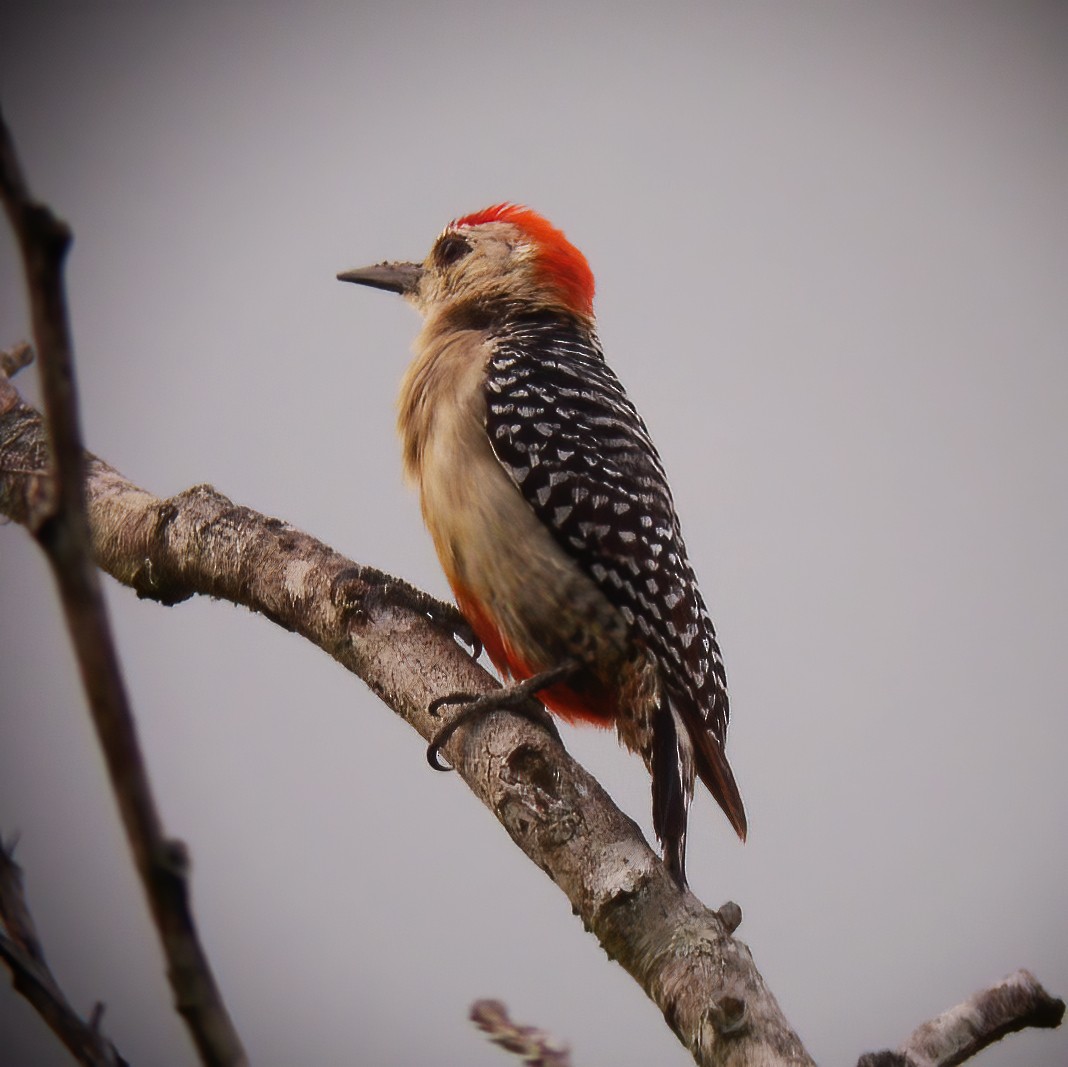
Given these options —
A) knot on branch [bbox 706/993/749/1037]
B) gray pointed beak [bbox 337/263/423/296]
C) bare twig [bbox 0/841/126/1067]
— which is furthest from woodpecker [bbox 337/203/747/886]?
bare twig [bbox 0/841/126/1067]

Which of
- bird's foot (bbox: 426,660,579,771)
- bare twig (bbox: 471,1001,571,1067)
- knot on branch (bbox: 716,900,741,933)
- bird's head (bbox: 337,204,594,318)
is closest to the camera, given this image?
bare twig (bbox: 471,1001,571,1067)

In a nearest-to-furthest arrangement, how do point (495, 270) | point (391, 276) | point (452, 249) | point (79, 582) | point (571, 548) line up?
1. point (79, 582)
2. point (571, 548)
3. point (495, 270)
4. point (452, 249)
5. point (391, 276)

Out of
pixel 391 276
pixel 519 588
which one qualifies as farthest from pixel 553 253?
pixel 519 588

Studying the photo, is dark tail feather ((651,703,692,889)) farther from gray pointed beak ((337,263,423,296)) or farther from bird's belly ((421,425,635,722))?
gray pointed beak ((337,263,423,296))

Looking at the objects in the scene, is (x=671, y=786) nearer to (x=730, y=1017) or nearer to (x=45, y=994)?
(x=730, y=1017)

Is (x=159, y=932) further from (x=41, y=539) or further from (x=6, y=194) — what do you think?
(x=6, y=194)

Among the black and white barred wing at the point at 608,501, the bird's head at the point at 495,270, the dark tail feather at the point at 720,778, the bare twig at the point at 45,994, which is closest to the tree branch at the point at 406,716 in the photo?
the bare twig at the point at 45,994

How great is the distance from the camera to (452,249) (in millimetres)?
4605

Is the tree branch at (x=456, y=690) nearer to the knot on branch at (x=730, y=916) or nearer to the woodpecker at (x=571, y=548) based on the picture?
the knot on branch at (x=730, y=916)

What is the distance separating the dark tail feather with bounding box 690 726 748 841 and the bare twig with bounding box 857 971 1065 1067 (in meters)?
1.32

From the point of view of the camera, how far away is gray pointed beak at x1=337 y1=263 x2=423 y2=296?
473cm

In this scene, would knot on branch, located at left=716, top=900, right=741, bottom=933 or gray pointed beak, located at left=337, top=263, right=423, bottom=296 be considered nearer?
knot on branch, located at left=716, top=900, right=741, bottom=933

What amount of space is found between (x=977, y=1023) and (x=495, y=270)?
352 cm

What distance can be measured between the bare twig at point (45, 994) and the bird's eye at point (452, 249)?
158 inches
